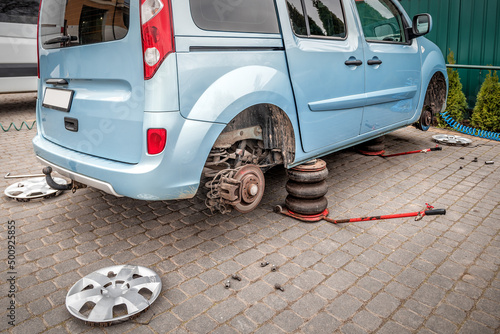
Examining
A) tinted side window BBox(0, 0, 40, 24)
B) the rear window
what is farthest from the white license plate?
tinted side window BBox(0, 0, 40, 24)

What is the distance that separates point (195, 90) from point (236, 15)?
2.29 ft

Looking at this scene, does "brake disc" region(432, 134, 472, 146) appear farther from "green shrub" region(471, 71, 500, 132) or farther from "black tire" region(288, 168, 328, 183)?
"black tire" region(288, 168, 328, 183)

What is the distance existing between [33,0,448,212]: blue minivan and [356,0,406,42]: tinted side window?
0.17 meters

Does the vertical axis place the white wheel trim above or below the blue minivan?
below

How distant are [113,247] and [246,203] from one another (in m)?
1.10

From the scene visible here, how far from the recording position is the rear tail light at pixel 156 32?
7.90ft

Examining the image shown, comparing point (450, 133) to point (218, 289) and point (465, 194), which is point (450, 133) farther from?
point (218, 289)

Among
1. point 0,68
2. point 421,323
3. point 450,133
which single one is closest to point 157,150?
point 421,323

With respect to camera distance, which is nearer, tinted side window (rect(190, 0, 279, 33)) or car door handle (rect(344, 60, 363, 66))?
tinted side window (rect(190, 0, 279, 33))

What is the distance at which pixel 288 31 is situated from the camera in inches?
124

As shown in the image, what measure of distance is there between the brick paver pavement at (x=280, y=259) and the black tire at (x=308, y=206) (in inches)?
4.9

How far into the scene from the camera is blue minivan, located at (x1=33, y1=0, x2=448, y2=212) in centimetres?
248

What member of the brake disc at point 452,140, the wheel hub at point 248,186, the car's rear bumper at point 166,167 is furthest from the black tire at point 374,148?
the car's rear bumper at point 166,167

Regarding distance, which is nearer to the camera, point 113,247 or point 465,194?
point 113,247
